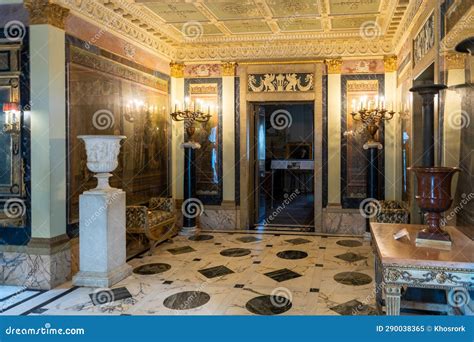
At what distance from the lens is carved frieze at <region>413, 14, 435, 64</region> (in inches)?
176

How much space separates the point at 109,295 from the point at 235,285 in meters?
1.39

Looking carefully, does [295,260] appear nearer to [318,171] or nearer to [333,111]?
[318,171]

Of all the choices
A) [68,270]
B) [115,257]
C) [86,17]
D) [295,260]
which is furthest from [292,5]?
[68,270]

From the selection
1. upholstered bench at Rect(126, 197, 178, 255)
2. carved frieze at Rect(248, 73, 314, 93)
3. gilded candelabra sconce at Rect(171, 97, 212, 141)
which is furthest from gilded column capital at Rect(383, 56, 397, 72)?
upholstered bench at Rect(126, 197, 178, 255)

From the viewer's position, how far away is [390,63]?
7.45m

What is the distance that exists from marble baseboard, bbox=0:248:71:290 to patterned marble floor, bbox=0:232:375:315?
186mm

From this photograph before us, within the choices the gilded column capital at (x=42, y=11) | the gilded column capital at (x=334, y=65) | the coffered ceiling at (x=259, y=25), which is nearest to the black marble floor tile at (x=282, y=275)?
the coffered ceiling at (x=259, y=25)

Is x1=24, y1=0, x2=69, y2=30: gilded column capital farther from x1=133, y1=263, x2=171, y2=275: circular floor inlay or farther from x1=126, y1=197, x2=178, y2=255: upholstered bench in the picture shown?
x1=133, y1=263, x2=171, y2=275: circular floor inlay

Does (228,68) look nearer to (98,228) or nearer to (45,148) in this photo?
(45,148)

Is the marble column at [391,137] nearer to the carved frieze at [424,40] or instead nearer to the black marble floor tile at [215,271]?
the carved frieze at [424,40]

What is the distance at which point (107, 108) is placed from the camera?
588cm

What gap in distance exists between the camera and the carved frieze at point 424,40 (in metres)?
4.46

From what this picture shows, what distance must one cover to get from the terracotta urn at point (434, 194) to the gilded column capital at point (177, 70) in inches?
240

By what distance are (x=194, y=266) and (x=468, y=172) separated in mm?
3540
